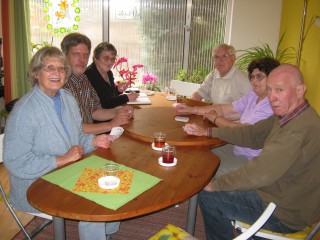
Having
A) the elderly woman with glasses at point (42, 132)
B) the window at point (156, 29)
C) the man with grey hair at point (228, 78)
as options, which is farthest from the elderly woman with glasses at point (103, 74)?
the window at point (156, 29)

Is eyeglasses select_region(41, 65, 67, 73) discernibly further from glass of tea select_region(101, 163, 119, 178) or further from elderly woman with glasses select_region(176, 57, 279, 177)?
elderly woman with glasses select_region(176, 57, 279, 177)

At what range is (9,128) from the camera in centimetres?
146

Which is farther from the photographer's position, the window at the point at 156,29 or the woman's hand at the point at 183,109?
the window at the point at 156,29

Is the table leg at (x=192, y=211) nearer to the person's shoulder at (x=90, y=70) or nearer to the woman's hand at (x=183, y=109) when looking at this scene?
the woman's hand at (x=183, y=109)

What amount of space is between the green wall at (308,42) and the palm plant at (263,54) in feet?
0.35

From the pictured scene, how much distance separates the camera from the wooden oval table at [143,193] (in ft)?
3.59

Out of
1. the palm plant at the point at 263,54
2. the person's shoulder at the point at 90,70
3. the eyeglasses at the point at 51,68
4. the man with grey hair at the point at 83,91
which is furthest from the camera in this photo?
the palm plant at the point at 263,54

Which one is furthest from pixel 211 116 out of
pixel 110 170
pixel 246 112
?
pixel 110 170

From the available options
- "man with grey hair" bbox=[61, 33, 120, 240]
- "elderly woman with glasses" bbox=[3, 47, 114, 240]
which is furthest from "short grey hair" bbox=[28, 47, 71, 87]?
"man with grey hair" bbox=[61, 33, 120, 240]

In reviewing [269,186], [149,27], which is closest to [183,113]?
[269,186]

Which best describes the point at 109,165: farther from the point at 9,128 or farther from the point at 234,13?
the point at 234,13

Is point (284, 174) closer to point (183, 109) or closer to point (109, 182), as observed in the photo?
point (109, 182)

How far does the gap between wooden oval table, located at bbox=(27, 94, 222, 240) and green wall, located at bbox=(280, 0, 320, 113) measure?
6.05 ft

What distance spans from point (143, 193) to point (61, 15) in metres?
4.38
